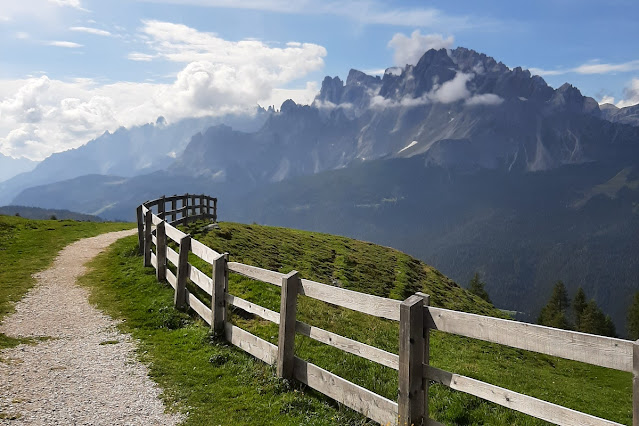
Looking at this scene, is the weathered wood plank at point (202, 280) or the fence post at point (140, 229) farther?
the fence post at point (140, 229)

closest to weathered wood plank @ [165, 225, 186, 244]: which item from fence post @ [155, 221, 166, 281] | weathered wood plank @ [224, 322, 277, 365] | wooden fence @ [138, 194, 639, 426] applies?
fence post @ [155, 221, 166, 281]

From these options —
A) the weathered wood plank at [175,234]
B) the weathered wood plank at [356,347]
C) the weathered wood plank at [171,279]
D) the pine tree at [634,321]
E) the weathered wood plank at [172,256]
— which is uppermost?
the weathered wood plank at [175,234]

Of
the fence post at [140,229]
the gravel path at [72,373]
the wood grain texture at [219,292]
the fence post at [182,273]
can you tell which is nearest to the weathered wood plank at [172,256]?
the fence post at [182,273]

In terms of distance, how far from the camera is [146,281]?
18.7m

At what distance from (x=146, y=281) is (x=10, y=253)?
12.0 m

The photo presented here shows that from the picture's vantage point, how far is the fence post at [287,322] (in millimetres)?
9781

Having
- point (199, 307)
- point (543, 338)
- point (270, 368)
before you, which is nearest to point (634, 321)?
Result: point (199, 307)

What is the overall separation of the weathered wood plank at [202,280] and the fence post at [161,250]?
354 cm

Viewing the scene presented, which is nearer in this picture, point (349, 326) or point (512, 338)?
point (512, 338)

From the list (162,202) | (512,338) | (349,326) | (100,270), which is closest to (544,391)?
(349,326)

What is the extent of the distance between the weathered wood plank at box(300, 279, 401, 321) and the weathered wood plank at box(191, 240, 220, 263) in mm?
3808

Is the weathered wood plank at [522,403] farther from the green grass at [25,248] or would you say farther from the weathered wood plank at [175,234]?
the green grass at [25,248]

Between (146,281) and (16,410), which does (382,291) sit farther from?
(16,410)

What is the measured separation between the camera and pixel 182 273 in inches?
586
